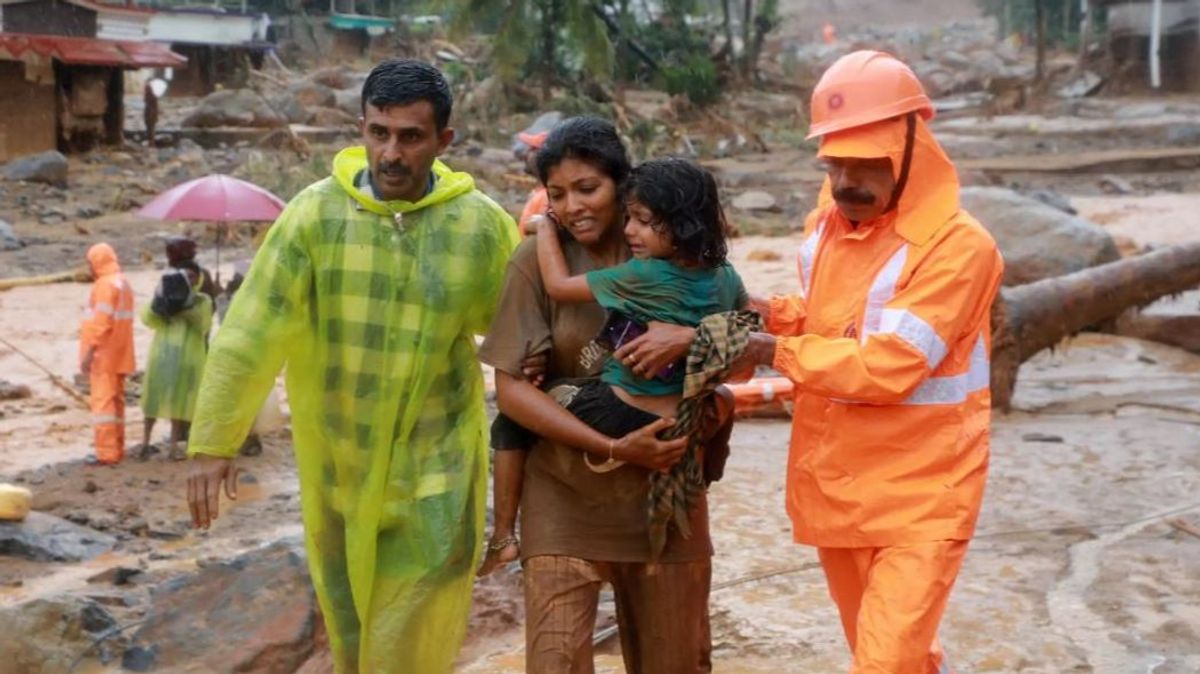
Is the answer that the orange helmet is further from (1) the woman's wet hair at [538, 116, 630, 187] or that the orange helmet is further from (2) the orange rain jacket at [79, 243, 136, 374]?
(2) the orange rain jacket at [79, 243, 136, 374]

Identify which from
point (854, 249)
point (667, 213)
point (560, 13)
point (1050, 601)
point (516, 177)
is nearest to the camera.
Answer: point (667, 213)

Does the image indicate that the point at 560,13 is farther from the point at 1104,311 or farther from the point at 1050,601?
the point at 1050,601

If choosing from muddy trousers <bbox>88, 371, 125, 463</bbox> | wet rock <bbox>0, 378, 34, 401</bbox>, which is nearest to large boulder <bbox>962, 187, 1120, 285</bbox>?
muddy trousers <bbox>88, 371, 125, 463</bbox>

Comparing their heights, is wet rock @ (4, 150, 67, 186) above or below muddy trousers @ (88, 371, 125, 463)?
above

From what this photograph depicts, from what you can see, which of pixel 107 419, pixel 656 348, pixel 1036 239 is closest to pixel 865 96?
pixel 656 348

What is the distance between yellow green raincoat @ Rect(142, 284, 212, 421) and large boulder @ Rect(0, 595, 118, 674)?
3.59m

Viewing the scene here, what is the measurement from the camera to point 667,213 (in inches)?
134

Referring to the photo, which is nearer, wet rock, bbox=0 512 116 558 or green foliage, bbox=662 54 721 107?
wet rock, bbox=0 512 116 558

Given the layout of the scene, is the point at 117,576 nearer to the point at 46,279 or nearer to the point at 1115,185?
the point at 46,279

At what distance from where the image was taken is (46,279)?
15.7 m

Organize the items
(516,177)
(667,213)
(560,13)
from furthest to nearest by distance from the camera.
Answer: (560,13) < (516,177) < (667,213)

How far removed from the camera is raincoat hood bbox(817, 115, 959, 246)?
3.52 metres

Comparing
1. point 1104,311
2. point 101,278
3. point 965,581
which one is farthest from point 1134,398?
point 101,278

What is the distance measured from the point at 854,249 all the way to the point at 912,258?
0.19 metres
